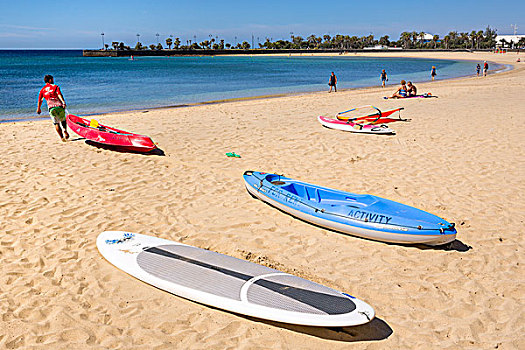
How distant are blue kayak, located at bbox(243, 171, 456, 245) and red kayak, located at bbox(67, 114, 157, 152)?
13.0ft

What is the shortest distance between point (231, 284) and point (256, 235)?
1.69 m

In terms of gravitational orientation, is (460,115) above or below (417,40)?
below

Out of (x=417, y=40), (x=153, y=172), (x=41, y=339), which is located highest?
(x=417, y=40)

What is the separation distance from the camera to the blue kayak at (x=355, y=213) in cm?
531

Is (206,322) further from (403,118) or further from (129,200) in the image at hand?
(403,118)

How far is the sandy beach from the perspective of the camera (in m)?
3.98

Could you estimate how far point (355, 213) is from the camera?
575 cm

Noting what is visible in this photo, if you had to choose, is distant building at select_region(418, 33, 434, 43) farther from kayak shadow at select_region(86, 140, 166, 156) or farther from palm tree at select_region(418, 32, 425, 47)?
kayak shadow at select_region(86, 140, 166, 156)

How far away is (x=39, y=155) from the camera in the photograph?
10031 mm

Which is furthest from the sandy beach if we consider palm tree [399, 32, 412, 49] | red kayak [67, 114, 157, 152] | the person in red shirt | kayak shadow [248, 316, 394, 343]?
palm tree [399, 32, 412, 49]

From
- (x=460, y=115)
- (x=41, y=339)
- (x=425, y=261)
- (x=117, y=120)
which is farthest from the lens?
(x=117, y=120)

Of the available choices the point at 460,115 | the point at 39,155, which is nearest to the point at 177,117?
the point at 39,155

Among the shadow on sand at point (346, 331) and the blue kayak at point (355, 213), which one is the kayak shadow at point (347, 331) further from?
the blue kayak at point (355, 213)

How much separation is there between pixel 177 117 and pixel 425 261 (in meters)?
12.6
